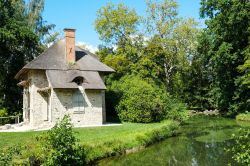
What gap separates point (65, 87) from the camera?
27.0 meters

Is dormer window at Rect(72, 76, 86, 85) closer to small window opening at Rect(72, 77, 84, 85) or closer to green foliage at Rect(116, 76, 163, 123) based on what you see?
small window opening at Rect(72, 77, 84, 85)

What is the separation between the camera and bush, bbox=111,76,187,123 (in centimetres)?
3067

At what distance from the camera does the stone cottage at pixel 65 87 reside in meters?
27.6

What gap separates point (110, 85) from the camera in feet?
119

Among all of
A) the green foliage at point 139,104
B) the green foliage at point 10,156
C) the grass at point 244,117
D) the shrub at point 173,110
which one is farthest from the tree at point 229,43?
the green foliage at point 10,156

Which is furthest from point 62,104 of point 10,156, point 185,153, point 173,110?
point 10,156

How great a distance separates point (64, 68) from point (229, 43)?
17864 millimetres

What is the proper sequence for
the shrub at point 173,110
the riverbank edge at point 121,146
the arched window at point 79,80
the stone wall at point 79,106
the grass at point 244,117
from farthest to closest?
the grass at point 244,117
the shrub at point 173,110
the arched window at point 79,80
the stone wall at point 79,106
the riverbank edge at point 121,146

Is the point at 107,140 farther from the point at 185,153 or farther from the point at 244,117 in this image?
the point at 244,117

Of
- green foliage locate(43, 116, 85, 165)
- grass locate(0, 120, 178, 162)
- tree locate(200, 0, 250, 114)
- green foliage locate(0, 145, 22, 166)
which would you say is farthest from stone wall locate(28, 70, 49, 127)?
tree locate(200, 0, 250, 114)

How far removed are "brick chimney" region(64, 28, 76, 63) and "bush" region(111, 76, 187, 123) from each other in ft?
19.0

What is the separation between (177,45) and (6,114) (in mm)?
23564

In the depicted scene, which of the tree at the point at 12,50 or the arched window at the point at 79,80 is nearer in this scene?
the arched window at the point at 79,80

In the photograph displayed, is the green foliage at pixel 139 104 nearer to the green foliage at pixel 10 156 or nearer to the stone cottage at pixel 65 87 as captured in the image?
the stone cottage at pixel 65 87
